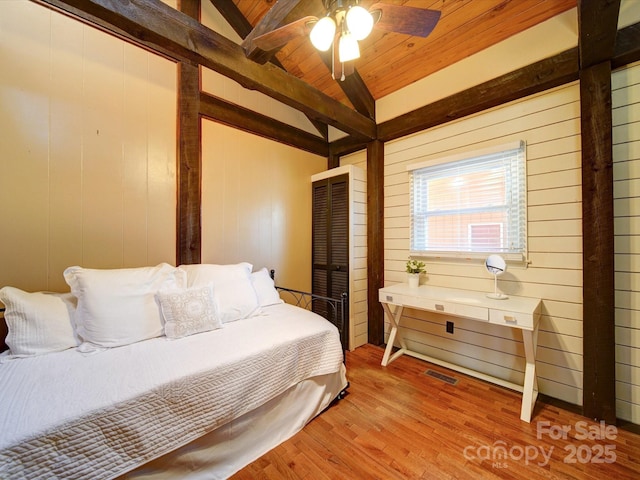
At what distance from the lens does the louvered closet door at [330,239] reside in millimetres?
3025

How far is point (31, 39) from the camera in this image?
5.52ft

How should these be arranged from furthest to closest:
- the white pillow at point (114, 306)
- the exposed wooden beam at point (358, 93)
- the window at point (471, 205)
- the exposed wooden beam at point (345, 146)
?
the exposed wooden beam at point (345, 146)
the exposed wooden beam at point (358, 93)
the window at point (471, 205)
the white pillow at point (114, 306)

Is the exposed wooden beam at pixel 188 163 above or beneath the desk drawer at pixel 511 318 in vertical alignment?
above

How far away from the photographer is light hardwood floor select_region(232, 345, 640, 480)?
1401 mm

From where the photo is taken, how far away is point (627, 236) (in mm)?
1732

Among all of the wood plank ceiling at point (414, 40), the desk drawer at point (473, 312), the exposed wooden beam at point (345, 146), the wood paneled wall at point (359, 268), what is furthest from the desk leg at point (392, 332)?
the wood plank ceiling at point (414, 40)

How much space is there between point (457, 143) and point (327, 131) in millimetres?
1815

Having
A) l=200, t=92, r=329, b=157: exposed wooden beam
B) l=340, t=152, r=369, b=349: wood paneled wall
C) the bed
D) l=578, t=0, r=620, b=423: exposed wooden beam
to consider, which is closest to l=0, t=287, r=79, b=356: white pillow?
the bed

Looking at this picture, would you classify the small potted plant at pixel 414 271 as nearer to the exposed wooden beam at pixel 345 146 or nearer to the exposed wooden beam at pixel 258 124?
the exposed wooden beam at pixel 345 146

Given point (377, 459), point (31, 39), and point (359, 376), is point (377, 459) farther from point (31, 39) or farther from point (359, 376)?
point (31, 39)

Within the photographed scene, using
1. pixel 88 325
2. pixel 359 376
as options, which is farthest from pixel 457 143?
pixel 88 325

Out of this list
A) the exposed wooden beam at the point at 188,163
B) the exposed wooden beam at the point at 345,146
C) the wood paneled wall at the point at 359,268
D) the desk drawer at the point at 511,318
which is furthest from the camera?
the exposed wooden beam at the point at 345,146

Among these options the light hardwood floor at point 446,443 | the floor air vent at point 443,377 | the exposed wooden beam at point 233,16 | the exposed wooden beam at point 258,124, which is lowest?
the light hardwood floor at point 446,443

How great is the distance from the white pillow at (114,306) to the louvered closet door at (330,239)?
1862 millimetres
